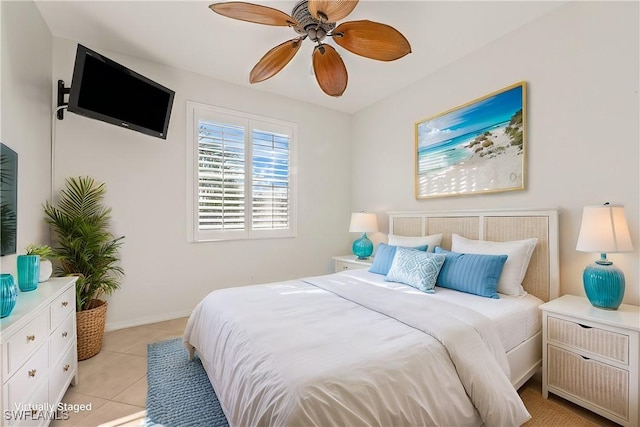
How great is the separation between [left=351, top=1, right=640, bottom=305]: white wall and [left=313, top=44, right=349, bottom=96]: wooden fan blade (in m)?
1.46

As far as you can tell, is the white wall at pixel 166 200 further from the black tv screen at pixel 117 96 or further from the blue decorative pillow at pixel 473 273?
the blue decorative pillow at pixel 473 273

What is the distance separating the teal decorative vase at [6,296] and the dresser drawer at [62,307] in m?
0.37

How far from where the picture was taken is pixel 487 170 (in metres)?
2.76

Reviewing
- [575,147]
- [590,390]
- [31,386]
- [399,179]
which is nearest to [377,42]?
[575,147]

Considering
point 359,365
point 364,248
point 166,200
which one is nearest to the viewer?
point 359,365

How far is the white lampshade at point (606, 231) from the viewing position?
1.81 m

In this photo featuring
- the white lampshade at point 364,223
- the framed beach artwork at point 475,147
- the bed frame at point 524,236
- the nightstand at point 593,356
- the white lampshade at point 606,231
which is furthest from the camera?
the white lampshade at point 364,223

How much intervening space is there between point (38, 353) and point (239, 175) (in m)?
2.52

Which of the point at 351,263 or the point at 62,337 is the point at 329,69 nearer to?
the point at 351,263

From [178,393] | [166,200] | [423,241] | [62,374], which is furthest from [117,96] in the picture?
[423,241]

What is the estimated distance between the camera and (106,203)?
2.92m

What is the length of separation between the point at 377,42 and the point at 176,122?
7.98 ft

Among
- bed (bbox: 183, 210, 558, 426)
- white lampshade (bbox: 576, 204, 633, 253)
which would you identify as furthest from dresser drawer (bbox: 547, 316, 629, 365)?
white lampshade (bbox: 576, 204, 633, 253)

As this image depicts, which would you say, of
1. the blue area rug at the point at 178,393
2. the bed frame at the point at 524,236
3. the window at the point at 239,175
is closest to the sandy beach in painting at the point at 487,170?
the bed frame at the point at 524,236
